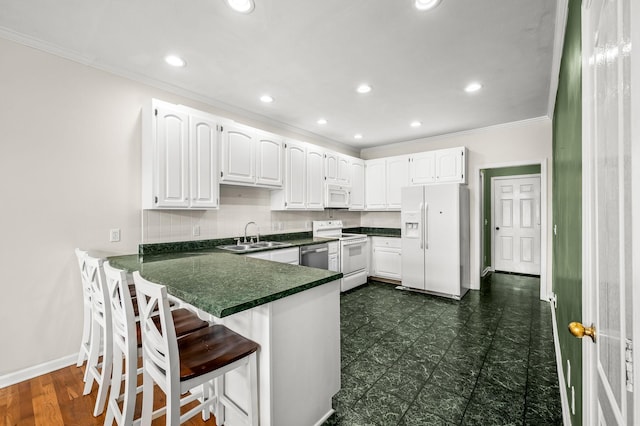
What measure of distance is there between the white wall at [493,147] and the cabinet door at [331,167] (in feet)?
5.10

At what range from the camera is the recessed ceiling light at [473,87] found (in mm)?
2932

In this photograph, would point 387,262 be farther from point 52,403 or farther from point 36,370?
point 36,370

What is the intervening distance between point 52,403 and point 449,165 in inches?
203

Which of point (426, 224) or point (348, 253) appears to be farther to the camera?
point (348, 253)

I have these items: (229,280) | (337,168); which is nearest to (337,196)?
(337,168)

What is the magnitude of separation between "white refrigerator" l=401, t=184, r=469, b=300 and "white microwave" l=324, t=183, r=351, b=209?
101cm

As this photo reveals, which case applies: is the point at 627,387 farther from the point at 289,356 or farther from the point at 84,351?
the point at 84,351

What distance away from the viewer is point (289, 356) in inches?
56.6

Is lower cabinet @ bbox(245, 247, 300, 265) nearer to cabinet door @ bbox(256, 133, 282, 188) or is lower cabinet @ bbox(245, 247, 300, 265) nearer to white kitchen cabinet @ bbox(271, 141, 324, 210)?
white kitchen cabinet @ bbox(271, 141, 324, 210)

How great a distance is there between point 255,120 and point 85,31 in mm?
2001

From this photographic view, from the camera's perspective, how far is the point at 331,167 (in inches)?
186

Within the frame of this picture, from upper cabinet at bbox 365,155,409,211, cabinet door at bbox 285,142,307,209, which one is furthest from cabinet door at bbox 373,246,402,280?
cabinet door at bbox 285,142,307,209

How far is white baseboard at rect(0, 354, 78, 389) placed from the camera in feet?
6.86

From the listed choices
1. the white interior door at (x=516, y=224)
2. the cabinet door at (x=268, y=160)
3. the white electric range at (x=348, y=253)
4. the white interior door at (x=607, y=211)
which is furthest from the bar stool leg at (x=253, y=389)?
the white interior door at (x=516, y=224)
